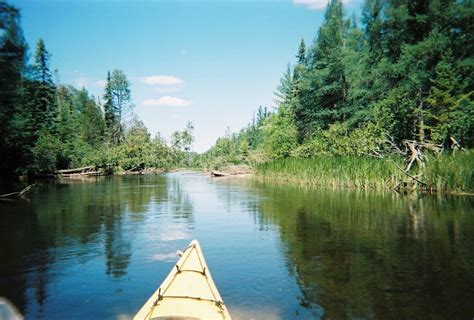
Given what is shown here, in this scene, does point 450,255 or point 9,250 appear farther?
point 9,250

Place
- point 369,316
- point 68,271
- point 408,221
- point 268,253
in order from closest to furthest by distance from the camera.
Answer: point 369,316 → point 68,271 → point 268,253 → point 408,221

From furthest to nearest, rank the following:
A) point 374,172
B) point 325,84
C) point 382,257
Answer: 1. point 325,84
2. point 374,172
3. point 382,257

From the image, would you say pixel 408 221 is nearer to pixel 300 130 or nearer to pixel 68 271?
pixel 68 271

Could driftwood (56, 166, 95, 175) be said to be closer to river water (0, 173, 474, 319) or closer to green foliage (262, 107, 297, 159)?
green foliage (262, 107, 297, 159)

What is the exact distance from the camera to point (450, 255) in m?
9.37

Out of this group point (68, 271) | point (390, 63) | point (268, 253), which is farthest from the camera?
point (390, 63)

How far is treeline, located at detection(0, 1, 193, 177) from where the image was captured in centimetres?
2308

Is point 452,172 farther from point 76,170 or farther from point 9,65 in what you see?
point 76,170

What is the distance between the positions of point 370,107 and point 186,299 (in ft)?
106

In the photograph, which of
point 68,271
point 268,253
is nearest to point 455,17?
point 268,253

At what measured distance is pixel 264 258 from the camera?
9750 millimetres

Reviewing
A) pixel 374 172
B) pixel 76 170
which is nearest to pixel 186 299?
pixel 374 172

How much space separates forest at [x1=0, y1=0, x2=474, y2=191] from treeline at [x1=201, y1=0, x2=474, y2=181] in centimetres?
9

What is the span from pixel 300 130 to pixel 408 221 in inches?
1247
